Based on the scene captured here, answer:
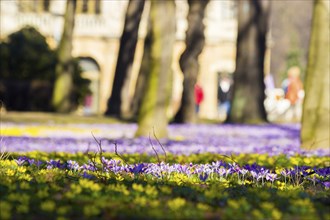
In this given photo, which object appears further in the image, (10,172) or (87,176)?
(10,172)

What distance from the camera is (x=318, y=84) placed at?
14.2 meters

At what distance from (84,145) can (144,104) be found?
10.7 feet

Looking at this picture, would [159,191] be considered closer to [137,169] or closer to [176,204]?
[176,204]

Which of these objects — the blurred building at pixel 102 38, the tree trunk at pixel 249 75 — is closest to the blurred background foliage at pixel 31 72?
the tree trunk at pixel 249 75

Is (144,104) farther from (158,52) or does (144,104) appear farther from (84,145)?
(84,145)

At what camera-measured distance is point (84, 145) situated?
13773 millimetres

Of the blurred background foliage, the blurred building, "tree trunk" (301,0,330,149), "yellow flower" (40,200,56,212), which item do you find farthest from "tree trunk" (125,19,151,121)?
the blurred building

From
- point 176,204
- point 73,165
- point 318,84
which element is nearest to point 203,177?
point 73,165

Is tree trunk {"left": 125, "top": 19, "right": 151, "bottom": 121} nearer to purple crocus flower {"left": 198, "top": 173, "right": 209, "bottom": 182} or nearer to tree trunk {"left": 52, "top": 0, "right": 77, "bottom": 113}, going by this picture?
tree trunk {"left": 52, "top": 0, "right": 77, "bottom": 113}

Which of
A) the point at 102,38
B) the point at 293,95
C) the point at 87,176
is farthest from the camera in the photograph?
the point at 102,38

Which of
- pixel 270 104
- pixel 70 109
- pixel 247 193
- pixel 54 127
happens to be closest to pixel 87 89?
pixel 70 109

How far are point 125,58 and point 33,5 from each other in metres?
26.1

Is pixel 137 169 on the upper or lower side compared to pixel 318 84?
lower

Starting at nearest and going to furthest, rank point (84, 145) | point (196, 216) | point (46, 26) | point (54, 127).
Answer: point (196, 216) < point (84, 145) < point (54, 127) < point (46, 26)
